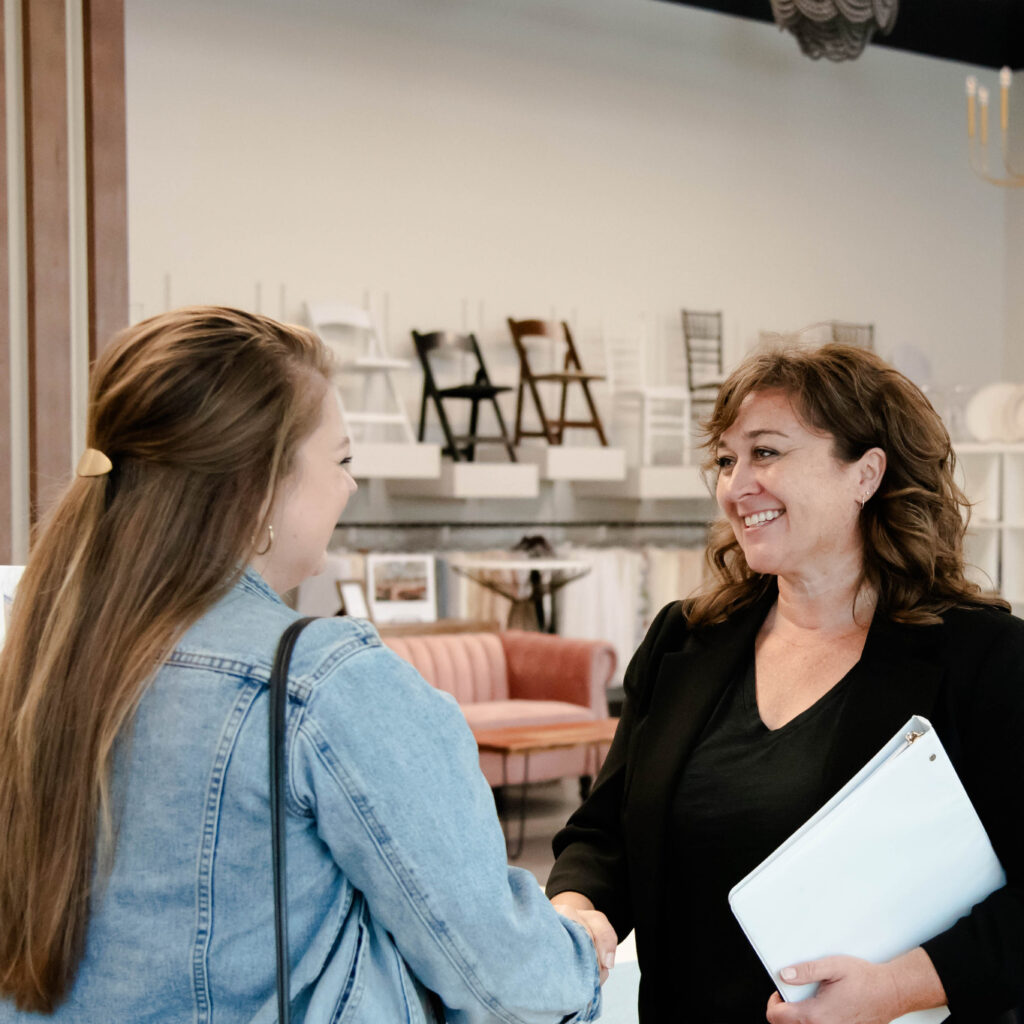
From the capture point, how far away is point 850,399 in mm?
1927

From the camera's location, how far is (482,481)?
301 inches

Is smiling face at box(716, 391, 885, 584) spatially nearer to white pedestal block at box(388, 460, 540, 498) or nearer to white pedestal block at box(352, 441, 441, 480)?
white pedestal block at box(352, 441, 441, 480)

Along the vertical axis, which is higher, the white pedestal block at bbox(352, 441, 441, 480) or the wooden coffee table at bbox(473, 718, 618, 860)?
the white pedestal block at bbox(352, 441, 441, 480)

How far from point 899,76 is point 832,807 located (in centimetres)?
978

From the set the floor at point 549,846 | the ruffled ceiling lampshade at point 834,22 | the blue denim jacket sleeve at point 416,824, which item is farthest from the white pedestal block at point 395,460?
the blue denim jacket sleeve at point 416,824

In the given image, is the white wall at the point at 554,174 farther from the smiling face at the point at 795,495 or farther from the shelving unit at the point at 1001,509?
the smiling face at the point at 795,495

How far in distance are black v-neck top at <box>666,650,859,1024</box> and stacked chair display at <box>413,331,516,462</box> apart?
5867 millimetres

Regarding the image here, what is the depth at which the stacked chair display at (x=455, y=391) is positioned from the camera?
Answer: 7.68 m

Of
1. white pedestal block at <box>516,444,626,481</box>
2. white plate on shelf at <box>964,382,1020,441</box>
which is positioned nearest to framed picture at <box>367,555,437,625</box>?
white pedestal block at <box>516,444,626,481</box>

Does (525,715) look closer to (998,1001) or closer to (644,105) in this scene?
(644,105)

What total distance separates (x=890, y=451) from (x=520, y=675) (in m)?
5.52

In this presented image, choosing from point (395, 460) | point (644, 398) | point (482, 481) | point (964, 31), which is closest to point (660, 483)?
point (644, 398)

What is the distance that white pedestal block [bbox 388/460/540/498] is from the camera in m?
7.57

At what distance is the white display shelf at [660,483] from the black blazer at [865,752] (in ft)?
20.6
